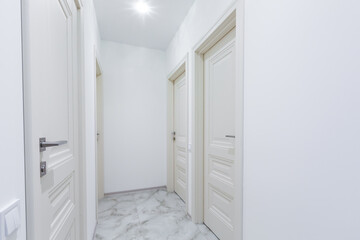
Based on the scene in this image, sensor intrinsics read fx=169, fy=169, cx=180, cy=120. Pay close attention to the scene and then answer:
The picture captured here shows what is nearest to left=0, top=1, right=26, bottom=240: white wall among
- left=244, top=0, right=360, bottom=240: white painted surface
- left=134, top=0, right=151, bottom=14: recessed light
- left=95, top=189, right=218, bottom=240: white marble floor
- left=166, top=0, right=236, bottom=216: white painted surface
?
left=244, top=0, right=360, bottom=240: white painted surface

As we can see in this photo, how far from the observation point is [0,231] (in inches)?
15.7

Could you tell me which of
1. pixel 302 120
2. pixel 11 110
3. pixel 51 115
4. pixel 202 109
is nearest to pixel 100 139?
pixel 202 109

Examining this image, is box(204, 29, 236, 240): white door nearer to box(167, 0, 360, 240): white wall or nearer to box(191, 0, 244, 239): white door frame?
box(191, 0, 244, 239): white door frame

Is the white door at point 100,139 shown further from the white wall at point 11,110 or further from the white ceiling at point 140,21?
the white wall at point 11,110

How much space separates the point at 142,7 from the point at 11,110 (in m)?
2.07

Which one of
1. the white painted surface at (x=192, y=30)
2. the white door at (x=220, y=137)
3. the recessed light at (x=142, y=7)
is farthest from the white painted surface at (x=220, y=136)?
the recessed light at (x=142, y=7)

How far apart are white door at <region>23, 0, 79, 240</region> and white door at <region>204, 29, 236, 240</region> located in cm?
118

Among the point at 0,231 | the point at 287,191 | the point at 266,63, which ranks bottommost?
the point at 287,191

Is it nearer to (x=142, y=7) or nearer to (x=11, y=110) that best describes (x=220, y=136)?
(x=11, y=110)

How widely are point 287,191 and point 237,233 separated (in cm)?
57

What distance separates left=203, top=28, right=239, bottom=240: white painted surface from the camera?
1.50m

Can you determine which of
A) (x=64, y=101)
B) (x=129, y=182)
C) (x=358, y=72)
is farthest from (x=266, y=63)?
(x=129, y=182)

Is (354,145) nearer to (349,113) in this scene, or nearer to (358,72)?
(349,113)

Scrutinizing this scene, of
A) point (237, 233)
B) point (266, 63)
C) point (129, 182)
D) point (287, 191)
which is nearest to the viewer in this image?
point (287, 191)
